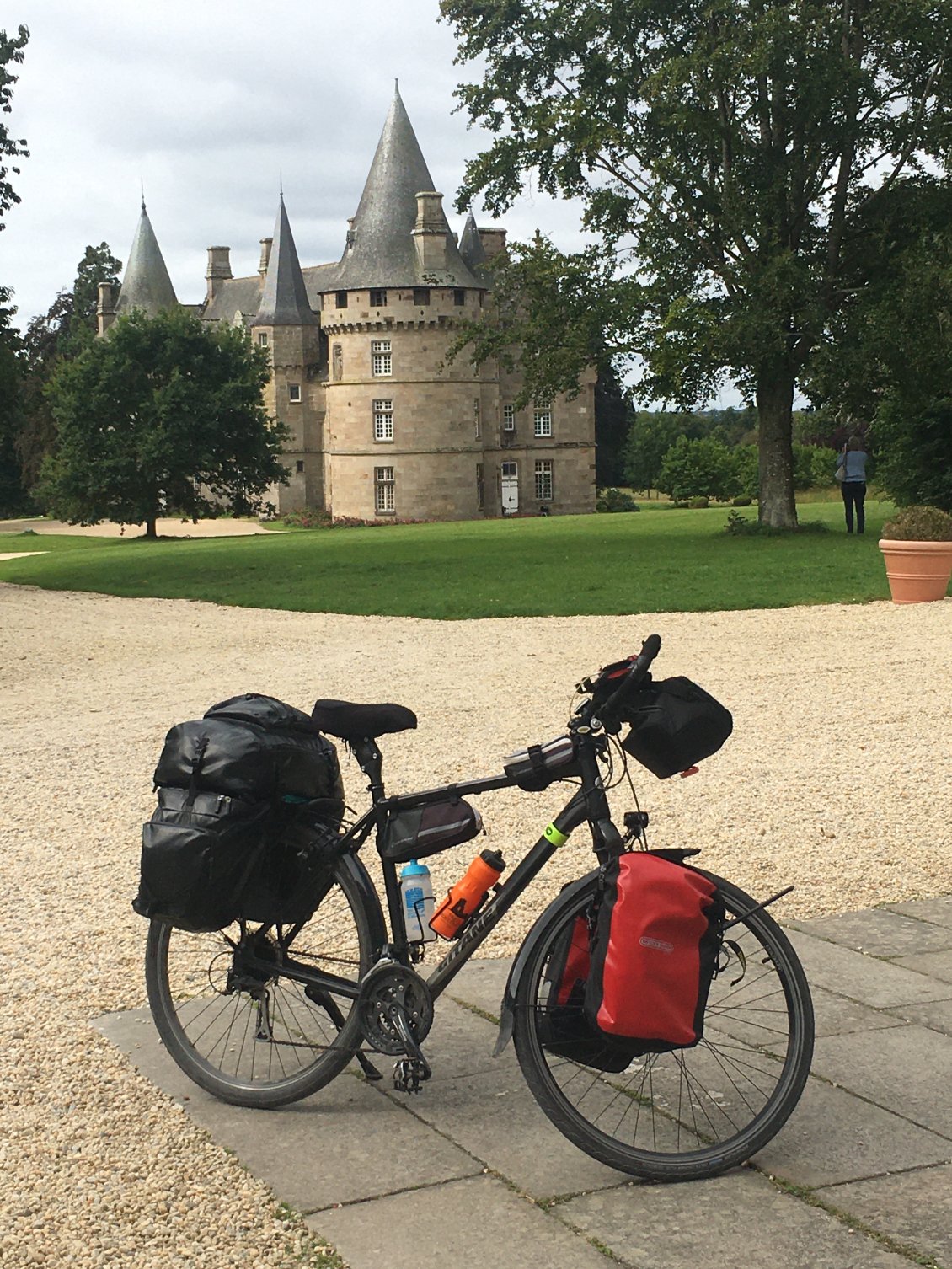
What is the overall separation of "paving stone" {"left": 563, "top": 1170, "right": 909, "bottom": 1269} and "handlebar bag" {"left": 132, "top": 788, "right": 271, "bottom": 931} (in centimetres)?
111

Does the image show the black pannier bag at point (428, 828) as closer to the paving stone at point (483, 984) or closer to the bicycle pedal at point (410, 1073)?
the bicycle pedal at point (410, 1073)

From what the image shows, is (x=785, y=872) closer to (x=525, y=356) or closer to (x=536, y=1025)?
(x=536, y=1025)

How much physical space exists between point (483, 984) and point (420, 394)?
62.3 metres

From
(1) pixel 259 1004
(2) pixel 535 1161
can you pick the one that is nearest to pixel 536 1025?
(2) pixel 535 1161

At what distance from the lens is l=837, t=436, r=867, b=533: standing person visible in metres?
26.9

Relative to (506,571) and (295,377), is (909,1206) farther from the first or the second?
(295,377)

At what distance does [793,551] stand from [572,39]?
1244 cm

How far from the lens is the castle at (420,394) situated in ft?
212

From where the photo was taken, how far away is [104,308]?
3430 inches

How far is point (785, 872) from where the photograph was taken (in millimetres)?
6234

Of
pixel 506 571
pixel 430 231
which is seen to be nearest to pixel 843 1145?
pixel 506 571

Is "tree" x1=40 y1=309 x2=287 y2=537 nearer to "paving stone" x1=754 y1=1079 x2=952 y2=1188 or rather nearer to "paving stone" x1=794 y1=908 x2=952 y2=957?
"paving stone" x1=794 y1=908 x2=952 y2=957

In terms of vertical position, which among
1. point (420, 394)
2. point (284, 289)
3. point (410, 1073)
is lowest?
point (410, 1073)

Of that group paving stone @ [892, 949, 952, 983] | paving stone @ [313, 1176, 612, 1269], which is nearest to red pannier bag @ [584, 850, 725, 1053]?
paving stone @ [313, 1176, 612, 1269]
